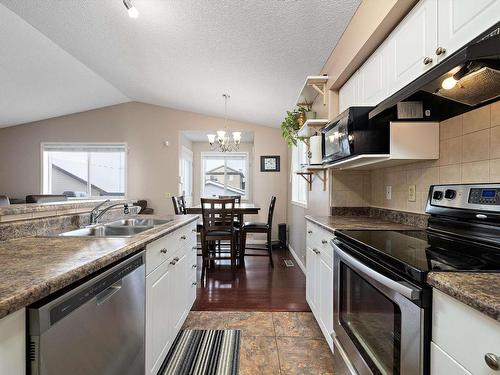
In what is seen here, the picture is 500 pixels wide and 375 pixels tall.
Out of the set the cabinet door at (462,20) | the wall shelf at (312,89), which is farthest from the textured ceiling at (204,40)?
the cabinet door at (462,20)

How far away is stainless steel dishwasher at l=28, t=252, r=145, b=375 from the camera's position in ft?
2.26

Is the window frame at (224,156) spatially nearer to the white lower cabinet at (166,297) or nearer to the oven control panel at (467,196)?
the white lower cabinet at (166,297)

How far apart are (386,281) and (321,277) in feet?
3.25

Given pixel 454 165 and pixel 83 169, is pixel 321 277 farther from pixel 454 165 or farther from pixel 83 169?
pixel 83 169

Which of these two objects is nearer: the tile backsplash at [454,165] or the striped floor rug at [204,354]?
the tile backsplash at [454,165]

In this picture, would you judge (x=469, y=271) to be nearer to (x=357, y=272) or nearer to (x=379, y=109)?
(x=357, y=272)

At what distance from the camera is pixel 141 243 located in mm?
1219

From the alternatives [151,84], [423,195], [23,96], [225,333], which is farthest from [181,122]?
[423,195]

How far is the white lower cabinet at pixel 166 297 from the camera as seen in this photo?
1.36m

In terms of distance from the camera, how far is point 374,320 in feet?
3.59

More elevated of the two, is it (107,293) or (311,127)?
(311,127)

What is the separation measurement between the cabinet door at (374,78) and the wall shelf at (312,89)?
1.77 feet

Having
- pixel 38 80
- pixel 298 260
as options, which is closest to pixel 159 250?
pixel 298 260

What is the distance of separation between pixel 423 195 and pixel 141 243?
66.1 inches
